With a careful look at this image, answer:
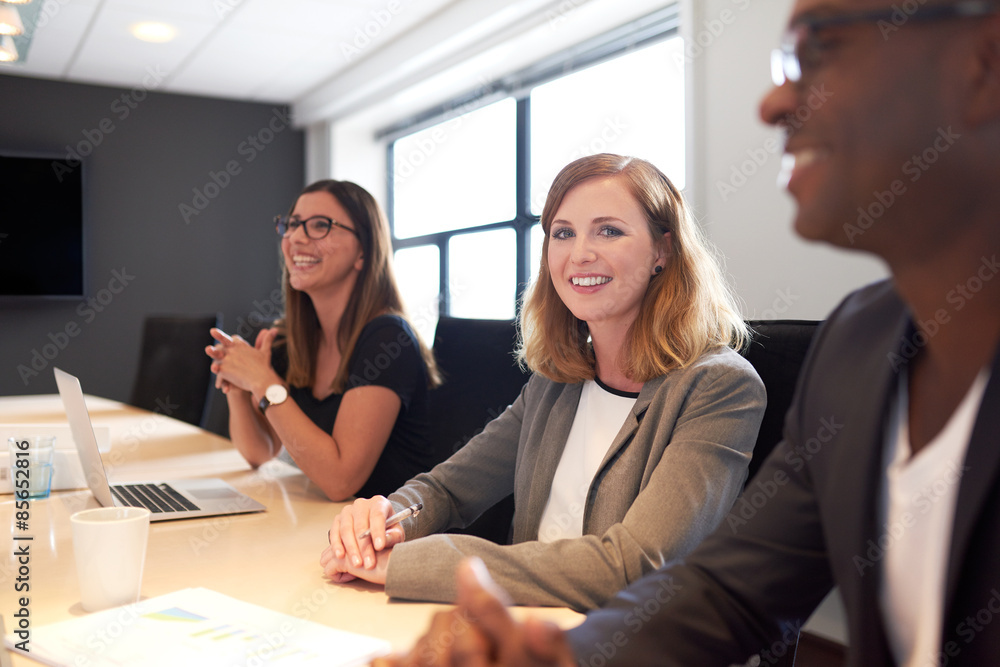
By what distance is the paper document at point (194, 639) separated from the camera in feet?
2.52

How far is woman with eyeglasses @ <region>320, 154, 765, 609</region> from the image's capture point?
38.6 inches

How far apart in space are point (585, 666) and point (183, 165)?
17.6 feet

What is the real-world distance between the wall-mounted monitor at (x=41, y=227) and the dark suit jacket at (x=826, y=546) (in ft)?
→ 16.5

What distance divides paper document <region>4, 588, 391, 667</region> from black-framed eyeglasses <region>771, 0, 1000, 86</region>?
0.66 metres

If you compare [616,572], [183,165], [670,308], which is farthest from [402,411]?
[183,165]

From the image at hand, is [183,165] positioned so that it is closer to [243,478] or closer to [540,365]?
[243,478]

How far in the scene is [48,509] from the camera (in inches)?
54.9
